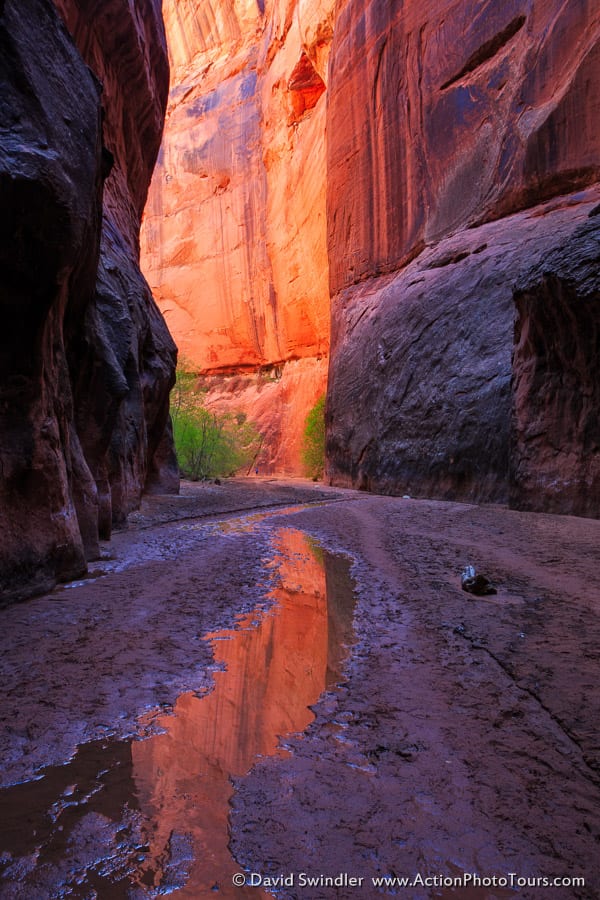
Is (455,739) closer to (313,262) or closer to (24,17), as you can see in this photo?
(24,17)

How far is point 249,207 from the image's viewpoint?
1591 inches

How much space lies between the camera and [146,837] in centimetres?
172

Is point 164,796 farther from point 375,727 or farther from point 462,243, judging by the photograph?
point 462,243

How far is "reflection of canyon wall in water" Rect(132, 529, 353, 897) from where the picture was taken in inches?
68.4

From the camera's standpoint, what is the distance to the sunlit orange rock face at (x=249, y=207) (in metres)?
34.7

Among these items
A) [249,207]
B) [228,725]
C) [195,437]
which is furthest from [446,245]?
[249,207]

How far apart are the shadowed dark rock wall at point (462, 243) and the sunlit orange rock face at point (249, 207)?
997 centimetres

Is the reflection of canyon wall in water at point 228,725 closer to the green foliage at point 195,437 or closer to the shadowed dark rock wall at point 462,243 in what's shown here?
the shadowed dark rock wall at point 462,243

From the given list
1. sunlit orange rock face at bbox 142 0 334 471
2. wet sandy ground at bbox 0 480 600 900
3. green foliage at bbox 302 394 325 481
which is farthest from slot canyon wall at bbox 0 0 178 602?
sunlit orange rock face at bbox 142 0 334 471

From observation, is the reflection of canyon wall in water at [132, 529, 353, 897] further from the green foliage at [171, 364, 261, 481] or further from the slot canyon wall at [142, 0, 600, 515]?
the green foliage at [171, 364, 261, 481]

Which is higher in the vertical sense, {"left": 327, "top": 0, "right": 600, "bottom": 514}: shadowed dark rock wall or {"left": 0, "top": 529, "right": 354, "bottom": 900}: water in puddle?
{"left": 327, "top": 0, "right": 600, "bottom": 514}: shadowed dark rock wall

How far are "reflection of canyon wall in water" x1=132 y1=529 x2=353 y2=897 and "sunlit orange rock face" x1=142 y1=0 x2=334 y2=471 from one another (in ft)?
101

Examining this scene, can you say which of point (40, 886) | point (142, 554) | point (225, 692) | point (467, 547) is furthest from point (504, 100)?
point (40, 886)

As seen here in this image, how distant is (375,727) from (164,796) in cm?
92
